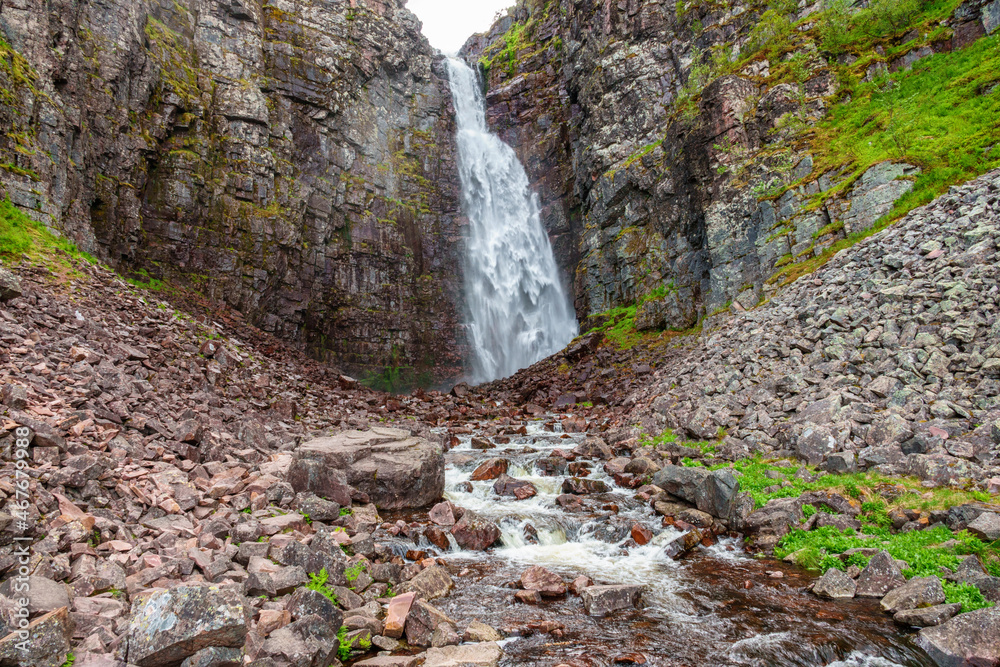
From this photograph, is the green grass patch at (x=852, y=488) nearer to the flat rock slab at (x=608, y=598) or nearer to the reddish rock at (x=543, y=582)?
the flat rock slab at (x=608, y=598)

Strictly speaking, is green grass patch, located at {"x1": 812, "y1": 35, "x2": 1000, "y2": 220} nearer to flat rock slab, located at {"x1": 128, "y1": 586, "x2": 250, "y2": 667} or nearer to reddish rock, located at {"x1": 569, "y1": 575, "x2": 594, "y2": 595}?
reddish rock, located at {"x1": 569, "y1": 575, "x2": 594, "y2": 595}

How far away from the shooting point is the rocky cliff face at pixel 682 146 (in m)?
20.4

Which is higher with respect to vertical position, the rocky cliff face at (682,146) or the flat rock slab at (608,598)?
the rocky cliff face at (682,146)

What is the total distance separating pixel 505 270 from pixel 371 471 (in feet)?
102

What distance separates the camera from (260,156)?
100 ft

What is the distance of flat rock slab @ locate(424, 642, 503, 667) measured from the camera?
4.82 metres

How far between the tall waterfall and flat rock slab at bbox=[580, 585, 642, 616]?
101 ft

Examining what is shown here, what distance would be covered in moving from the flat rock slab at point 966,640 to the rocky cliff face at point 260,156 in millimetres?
23673

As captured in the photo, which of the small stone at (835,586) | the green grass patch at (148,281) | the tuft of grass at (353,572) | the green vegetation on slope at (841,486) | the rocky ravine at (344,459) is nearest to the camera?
the rocky ravine at (344,459)

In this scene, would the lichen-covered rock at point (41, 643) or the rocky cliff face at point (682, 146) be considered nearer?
the lichen-covered rock at point (41, 643)

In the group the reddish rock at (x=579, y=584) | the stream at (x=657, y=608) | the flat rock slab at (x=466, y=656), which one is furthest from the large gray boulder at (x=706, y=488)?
the flat rock slab at (x=466, y=656)

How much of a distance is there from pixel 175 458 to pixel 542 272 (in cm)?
3300

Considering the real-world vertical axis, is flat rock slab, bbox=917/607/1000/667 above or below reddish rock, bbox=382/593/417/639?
below

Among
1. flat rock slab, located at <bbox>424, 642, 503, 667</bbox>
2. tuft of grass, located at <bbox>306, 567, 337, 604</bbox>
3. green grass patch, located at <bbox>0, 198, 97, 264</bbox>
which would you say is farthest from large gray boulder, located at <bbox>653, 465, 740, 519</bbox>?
green grass patch, located at <bbox>0, 198, 97, 264</bbox>
